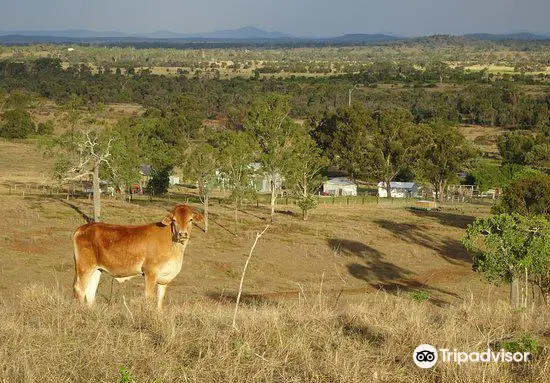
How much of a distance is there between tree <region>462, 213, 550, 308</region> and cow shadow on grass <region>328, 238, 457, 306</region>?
2.70 m

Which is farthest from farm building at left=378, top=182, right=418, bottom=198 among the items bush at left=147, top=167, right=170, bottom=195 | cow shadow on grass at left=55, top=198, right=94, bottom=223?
cow shadow on grass at left=55, top=198, right=94, bottom=223

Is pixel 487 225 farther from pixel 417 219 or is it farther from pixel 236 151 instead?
pixel 417 219

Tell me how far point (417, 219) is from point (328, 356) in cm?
4229

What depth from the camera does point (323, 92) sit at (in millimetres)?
132875

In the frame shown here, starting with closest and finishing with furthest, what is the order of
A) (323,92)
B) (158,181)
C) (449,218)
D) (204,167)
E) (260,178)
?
(204,167) → (260,178) → (158,181) → (449,218) → (323,92)

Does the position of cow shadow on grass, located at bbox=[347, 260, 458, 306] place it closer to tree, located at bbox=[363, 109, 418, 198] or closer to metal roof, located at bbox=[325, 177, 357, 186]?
metal roof, located at bbox=[325, 177, 357, 186]

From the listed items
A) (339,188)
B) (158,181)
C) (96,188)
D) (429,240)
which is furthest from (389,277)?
(339,188)

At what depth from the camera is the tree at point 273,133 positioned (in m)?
45.2

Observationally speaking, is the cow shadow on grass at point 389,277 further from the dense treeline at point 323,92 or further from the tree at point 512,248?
the dense treeline at point 323,92

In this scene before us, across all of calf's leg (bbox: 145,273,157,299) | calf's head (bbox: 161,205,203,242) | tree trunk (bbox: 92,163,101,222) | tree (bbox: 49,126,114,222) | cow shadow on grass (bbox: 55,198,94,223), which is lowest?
cow shadow on grass (bbox: 55,198,94,223)

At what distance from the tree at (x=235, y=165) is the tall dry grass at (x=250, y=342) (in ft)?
102

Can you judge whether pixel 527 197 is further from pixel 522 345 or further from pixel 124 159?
pixel 522 345

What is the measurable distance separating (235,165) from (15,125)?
A: 5429cm

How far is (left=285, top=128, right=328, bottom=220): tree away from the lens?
4452cm
